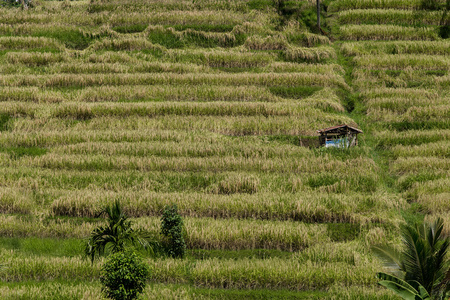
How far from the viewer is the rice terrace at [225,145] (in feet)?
47.2

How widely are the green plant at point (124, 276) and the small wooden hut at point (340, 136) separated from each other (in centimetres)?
1094

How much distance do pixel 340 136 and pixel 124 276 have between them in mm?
11890

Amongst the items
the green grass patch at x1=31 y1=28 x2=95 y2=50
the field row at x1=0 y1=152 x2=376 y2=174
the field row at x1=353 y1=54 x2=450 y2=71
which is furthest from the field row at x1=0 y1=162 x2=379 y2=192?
the green grass patch at x1=31 y1=28 x2=95 y2=50

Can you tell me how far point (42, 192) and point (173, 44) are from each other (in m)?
14.6

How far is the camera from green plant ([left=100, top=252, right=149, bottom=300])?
40.2 ft

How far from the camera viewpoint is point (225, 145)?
21.3 meters

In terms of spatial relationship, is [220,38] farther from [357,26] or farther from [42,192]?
[42,192]

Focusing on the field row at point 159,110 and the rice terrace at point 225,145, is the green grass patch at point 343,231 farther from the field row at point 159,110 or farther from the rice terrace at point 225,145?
the field row at point 159,110

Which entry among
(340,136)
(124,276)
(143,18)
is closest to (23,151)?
(124,276)

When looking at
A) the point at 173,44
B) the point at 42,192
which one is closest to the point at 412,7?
the point at 173,44

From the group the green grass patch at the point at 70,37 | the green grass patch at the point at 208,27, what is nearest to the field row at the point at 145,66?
the green grass patch at the point at 70,37

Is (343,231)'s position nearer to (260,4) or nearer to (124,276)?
(124,276)

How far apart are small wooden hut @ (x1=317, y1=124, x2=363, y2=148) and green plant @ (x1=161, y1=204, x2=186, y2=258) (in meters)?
8.24

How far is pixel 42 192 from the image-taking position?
60.1 feet
